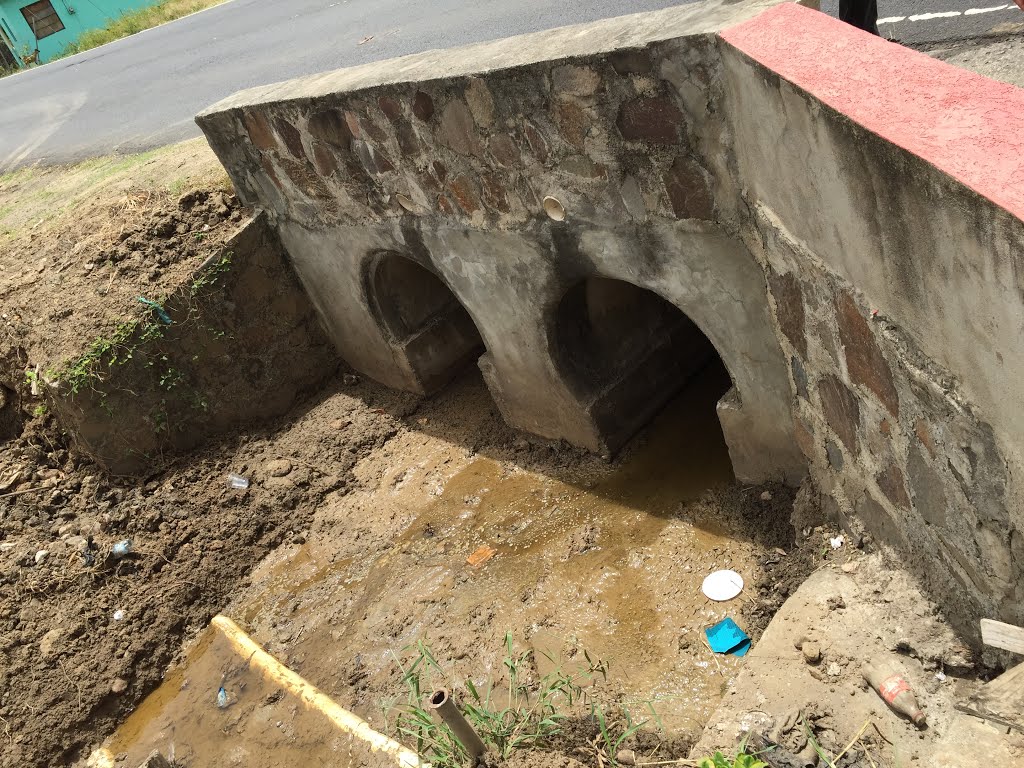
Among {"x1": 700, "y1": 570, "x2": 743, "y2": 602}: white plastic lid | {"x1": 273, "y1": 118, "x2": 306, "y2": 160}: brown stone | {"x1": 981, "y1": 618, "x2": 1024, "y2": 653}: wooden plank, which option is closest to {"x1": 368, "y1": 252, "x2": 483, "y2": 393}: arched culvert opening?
{"x1": 273, "y1": 118, "x2": 306, "y2": 160}: brown stone

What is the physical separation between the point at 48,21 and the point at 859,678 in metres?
28.0

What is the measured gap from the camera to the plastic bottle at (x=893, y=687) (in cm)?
283

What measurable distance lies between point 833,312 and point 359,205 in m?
3.60

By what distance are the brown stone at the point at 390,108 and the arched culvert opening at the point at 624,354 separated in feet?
4.75

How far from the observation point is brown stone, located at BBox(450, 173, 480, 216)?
4.91 m

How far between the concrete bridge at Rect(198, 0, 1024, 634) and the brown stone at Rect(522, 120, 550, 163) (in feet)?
0.04

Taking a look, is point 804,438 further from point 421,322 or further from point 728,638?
point 421,322

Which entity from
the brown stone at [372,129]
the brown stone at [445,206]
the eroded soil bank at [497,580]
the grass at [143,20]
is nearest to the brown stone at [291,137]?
the brown stone at [372,129]

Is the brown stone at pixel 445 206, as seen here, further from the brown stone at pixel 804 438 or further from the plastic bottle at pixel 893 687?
the plastic bottle at pixel 893 687

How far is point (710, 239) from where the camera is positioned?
13.2 ft

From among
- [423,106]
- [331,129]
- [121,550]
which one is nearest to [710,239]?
[423,106]

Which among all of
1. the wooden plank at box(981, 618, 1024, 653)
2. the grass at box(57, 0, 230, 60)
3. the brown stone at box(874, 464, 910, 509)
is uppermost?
the grass at box(57, 0, 230, 60)

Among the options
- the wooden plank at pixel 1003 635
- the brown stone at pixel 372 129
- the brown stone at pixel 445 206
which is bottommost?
the wooden plank at pixel 1003 635

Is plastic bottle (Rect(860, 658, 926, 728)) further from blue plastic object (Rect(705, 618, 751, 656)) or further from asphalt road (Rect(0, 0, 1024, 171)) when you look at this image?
asphalt road (Rect(0, 0, 1024, 171))
